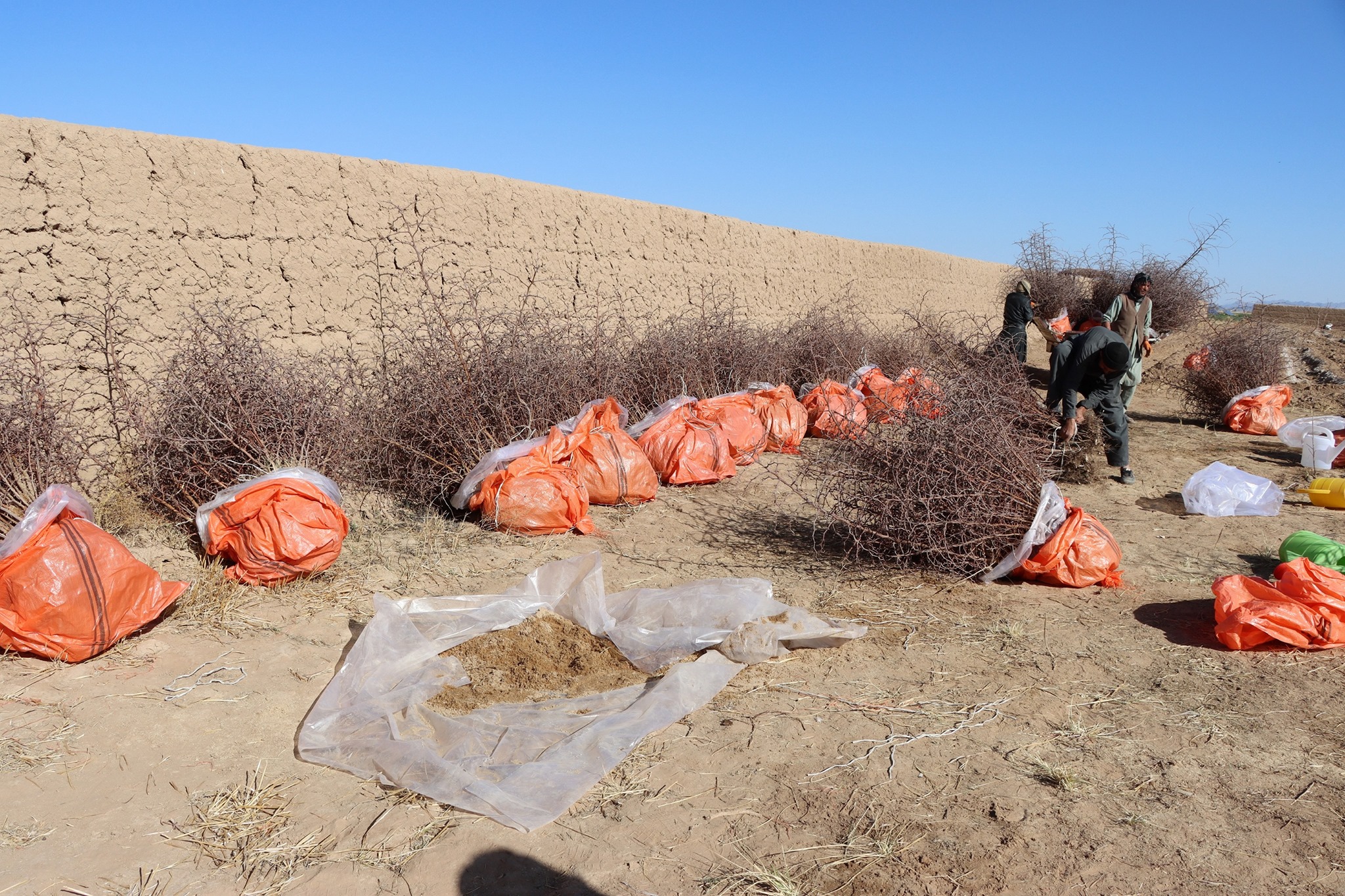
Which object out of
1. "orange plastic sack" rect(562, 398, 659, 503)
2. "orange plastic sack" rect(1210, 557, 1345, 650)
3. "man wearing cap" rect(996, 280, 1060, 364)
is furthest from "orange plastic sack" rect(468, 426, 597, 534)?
"man wearing cap" rect(996, 280, 1060, 364)

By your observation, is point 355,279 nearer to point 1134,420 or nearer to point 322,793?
point 322,793

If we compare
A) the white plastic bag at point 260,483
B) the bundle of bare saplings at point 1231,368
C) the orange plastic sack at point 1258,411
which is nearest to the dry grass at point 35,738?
the white plastic bag at point 260,483

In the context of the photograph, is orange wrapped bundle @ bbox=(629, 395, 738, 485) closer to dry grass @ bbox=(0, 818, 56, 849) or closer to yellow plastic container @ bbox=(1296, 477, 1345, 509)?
yellow plastic container @ bbox=(1296, 477, 1345, 509)

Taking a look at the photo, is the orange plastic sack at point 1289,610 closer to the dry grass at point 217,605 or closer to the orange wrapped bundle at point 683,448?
the orange wrapped bundle at point 683,448

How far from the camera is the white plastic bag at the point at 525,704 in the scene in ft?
7.73

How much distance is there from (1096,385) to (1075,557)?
2.59 meters

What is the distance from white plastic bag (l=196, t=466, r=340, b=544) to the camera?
3.73 metres

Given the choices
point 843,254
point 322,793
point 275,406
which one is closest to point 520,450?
point 275,406

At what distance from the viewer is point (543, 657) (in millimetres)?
3137

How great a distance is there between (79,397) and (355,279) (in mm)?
1838

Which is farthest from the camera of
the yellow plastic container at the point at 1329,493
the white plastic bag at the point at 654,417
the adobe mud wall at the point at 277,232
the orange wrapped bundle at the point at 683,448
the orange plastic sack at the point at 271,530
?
the white plastic bag at the point at 654,417

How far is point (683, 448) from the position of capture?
5.73 metres

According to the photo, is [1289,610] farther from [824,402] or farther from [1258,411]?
[1258,411]

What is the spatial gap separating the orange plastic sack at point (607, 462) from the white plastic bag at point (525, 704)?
64.0 inches
